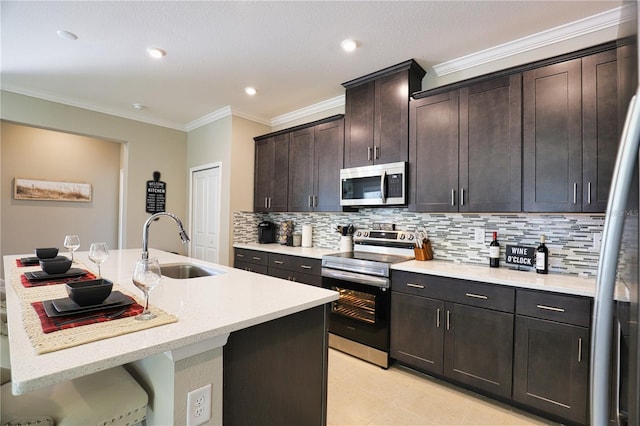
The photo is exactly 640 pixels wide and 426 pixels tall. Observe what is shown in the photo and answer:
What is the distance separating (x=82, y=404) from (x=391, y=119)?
287 centimetres

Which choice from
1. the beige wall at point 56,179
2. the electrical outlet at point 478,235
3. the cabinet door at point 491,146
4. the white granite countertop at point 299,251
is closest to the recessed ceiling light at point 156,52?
the white granite countertop at point 299,251

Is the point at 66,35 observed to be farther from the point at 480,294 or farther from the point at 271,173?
the point at 480,294

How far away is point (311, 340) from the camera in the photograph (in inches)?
57.1

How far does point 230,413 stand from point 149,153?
4.47 meters

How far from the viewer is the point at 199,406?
1.00 metres

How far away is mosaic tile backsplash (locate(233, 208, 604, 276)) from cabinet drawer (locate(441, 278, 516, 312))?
21.5 inches

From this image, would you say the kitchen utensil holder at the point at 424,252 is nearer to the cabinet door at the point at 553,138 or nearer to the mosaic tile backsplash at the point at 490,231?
the mosaic tile backsplash at the point at 490,231

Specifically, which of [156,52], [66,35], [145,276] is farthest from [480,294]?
[66,35]

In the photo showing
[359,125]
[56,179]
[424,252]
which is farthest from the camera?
[56,179]

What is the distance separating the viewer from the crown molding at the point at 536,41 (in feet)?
6.97

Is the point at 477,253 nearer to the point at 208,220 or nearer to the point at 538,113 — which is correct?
the point at 538,113

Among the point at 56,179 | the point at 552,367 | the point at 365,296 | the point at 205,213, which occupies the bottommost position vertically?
the point at 552,367

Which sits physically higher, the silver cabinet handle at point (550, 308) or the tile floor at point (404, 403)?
the silver cabinet handle at point (550, 308)

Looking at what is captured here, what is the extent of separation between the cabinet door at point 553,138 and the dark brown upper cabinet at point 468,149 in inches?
2.7
